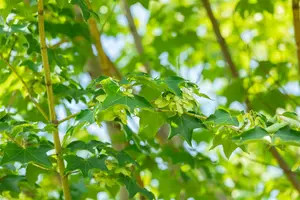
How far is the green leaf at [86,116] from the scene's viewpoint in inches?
58.8

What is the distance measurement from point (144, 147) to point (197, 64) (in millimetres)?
1598

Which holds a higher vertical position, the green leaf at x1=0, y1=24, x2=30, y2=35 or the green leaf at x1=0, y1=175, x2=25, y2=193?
the green leaf at x1=0, y1=24, x2=30, y2=35

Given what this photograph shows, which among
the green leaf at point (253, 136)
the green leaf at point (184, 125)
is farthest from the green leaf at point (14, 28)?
the green leaf at point (253, 136)

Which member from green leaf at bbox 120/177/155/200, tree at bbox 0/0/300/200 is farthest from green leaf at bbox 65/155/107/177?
green leaf at bbox 120/177/155/200

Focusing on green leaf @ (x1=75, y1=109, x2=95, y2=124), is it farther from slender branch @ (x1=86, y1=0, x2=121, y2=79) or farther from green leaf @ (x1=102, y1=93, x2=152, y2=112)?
slender branch @ (x1=86, y1=0, x2=121, y2=79)

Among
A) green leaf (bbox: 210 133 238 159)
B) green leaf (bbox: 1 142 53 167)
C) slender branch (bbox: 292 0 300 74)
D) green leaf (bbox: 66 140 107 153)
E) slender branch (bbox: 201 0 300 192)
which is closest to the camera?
green leaf (bbox: 210 133 238 159)

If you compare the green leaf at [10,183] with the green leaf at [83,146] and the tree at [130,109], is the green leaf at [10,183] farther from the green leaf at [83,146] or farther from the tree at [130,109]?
the green leaf at [83,146]

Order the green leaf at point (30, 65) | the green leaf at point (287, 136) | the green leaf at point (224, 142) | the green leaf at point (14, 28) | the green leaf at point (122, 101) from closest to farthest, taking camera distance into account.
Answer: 1. the green leaf at point (287, 136)
2. the green leaf at point (122, 101)
3. the green leaf at point (224, 142)
4. the green leaf at point (14, 28)
5. the green leaf at point (30, 65)

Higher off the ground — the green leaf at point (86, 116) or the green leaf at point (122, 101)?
the green leaf at point (122, 101)

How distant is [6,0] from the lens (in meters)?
1.79

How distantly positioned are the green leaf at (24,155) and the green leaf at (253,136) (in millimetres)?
563

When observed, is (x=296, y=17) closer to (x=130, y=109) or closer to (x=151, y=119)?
(x=151, y=119)

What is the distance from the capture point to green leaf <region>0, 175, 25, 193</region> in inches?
74.9

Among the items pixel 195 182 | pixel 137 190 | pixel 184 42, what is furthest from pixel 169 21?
pixel 137 190
